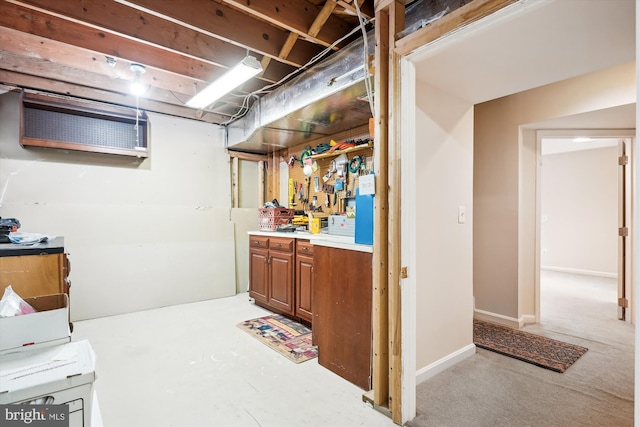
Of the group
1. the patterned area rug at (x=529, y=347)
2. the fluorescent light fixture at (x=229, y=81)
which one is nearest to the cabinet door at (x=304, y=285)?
the patterned area rug at (x=529, y=347)

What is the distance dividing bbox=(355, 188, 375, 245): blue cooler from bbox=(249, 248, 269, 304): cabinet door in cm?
187

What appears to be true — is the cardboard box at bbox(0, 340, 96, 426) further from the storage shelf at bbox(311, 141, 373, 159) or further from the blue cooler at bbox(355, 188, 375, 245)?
the storage shelf at bbox(311, 141, 373, 159)

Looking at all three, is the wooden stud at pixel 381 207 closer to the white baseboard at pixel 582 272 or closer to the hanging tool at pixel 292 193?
the hanging tool at pixel 292 193

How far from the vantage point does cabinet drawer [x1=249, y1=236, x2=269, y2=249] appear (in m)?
3.79

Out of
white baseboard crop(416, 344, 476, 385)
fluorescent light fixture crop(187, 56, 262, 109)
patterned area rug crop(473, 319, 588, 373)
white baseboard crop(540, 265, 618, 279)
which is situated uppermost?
fluorescent light fixture crop(187, 56, 262, 109)

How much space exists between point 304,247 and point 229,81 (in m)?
1.72

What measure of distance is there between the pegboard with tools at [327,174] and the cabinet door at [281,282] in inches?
30.6

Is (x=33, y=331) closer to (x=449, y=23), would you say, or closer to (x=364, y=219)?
(x=364, y=219)

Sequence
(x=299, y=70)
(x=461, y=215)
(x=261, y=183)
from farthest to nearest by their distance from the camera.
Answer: (x=261, y=183)
(x=299, y=70)
(x=461, y=215)

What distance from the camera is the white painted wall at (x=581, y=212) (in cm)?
567

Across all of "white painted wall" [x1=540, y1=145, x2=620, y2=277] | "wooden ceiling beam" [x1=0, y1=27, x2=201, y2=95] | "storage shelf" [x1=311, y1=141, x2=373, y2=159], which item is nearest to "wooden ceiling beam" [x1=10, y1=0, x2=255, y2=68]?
"wooden ceiling beam" [x1=0, y1=27, x2=201, y2=95]

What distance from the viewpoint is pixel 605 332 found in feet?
10.2

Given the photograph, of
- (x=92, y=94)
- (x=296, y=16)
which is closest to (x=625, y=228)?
(x=296, y=16)

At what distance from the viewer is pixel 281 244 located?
11.6ft
